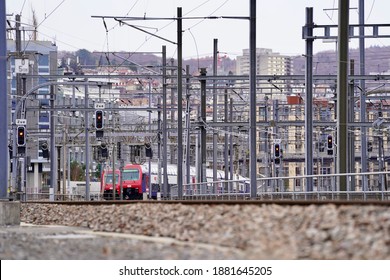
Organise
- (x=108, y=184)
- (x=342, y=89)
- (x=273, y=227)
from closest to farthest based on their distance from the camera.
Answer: (x=273, y=227)
(x=342, y=89)
(x=108, y=184)

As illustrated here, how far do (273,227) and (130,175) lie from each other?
7915cm

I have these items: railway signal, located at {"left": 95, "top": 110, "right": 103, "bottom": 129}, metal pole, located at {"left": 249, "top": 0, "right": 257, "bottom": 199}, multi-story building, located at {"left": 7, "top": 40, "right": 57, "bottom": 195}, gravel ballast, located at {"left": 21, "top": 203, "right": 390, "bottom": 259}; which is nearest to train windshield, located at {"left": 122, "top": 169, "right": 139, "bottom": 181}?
multi-story building, located at {"left": 7, "top": 40, "right": 57, "bottom": 195}

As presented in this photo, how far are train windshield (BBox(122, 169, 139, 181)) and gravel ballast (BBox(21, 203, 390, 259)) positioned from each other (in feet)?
230

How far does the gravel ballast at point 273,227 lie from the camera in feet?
42.3

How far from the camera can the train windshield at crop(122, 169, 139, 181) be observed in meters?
93.4

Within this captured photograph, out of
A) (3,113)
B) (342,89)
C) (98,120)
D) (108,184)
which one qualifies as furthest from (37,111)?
(3,113)

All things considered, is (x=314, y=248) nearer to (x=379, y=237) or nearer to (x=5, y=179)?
(x=379, y=237)

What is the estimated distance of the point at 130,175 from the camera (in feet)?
310

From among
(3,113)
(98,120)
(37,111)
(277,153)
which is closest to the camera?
(3,113)

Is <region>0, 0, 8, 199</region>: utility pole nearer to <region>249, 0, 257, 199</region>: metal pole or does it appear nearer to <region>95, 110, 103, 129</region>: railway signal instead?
<region>249, 0, 257, 199</region>: metal pole

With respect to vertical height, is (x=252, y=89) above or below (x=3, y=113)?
above

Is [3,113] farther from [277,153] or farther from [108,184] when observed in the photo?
[108,184]

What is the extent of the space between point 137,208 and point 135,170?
70141 millimetres
